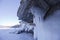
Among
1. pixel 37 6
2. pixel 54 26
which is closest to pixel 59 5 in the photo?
pixel 54 26

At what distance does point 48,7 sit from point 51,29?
26 centimetres

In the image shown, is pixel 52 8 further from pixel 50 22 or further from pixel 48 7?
pixel 50 22

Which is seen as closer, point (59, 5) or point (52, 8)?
point (59, 5)

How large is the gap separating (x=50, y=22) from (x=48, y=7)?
177mm

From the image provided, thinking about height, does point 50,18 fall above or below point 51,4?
below

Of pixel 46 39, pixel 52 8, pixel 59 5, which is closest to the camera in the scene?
pixel 59 5

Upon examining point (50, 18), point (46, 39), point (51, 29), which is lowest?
point (46, 39)

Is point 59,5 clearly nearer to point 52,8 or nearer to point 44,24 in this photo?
point 52,8

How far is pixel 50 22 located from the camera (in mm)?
1461

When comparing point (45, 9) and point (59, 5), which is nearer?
point (59, 5)

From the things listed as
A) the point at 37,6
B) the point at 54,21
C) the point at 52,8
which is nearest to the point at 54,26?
the point at 54,21

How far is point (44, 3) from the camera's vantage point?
144 centimetres

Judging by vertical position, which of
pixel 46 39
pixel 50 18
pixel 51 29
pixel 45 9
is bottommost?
pixel 46 39

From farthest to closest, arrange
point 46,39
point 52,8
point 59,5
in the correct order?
point 46,39
point 52,8
point 59,5
